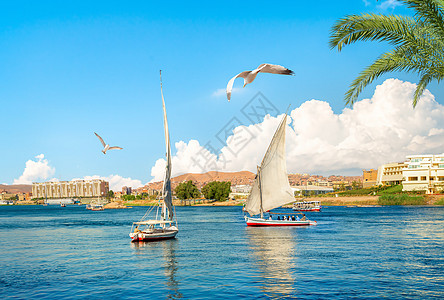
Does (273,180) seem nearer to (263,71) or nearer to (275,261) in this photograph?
(275,261)

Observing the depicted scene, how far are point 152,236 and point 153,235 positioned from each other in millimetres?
185

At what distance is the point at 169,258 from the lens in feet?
133

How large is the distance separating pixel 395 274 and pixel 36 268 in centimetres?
2894

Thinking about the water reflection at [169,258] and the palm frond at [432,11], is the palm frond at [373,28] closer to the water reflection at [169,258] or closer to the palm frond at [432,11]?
the palm frond at [432,11]

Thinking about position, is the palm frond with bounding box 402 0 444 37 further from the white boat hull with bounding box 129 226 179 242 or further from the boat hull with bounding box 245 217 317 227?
the boat hull with bounding box 245 217 317 227

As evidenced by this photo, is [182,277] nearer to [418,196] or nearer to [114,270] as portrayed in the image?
[114,270]

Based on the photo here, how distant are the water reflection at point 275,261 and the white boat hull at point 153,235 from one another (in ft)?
35.5

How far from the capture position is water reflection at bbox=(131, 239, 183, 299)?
85.2 feet

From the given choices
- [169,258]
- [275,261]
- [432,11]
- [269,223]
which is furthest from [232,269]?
[269,223]

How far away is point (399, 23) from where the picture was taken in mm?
16469

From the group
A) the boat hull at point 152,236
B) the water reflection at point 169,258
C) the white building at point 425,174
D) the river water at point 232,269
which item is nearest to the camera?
the river water at point 232,269

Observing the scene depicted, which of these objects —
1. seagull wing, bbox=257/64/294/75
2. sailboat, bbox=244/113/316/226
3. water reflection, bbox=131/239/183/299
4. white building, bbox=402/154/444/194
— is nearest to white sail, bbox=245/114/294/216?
sailboat, bbox=244/113/316/226

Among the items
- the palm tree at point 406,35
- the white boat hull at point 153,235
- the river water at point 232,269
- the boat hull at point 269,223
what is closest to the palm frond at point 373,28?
the palm tree at point 406,35

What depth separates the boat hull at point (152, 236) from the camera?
5422 cm
